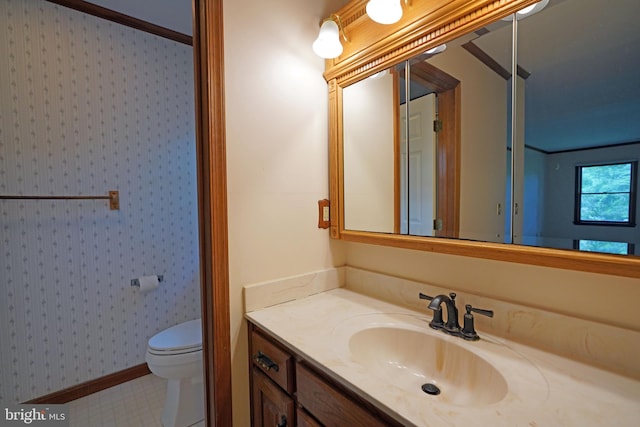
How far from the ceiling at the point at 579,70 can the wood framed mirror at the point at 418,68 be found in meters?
0.09

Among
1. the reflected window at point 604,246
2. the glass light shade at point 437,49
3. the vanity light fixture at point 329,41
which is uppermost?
the vanity light fixture at point 329,41

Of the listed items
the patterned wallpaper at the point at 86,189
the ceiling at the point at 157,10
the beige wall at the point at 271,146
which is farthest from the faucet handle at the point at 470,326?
the ceiling at the point at 157,10

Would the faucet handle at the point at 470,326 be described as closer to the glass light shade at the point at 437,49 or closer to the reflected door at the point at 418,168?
the reflected door at the point at 418,168

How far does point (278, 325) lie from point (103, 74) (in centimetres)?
194

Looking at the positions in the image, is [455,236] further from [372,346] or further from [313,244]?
[313,244]

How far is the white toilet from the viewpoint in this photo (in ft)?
4.98

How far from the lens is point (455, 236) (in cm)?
94

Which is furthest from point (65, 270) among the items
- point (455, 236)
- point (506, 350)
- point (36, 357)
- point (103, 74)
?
point (506, 350)

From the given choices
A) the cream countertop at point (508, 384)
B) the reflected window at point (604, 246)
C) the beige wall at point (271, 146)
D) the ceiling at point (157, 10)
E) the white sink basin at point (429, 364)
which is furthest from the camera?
the ceiling at point (157, 10)

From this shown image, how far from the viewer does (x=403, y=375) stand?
2.96 feet

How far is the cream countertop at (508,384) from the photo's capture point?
0.54m

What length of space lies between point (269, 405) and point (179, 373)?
847mm

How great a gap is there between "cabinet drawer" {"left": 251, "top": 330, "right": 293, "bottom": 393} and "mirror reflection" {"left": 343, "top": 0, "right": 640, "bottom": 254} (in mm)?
614

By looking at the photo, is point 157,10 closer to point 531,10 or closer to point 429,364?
point 531,10
